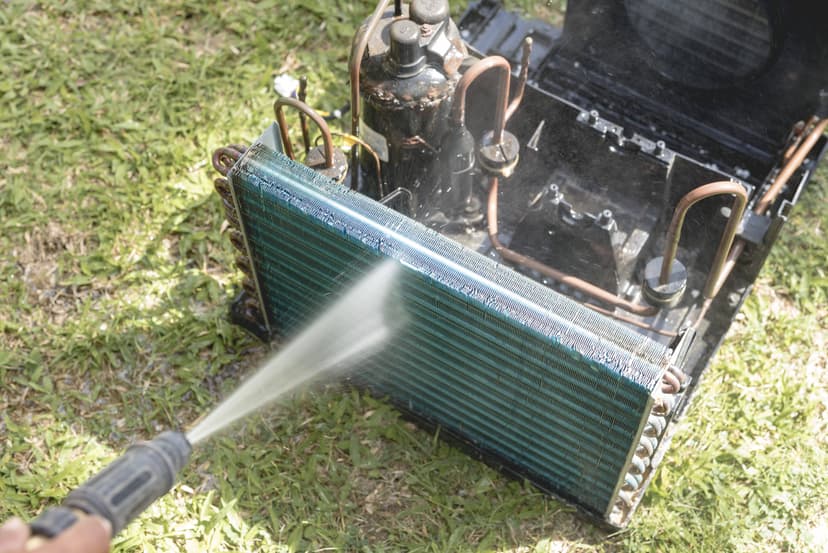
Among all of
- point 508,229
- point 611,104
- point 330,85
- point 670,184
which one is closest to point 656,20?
point 611,104

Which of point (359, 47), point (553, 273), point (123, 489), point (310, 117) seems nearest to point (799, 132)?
point (553, 273)

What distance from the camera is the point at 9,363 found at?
425 centimetres

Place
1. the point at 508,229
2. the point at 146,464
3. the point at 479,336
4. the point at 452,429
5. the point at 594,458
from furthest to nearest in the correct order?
the point at 508,229 < the point at 452,429 < the point at 594,458 < the point at 479,336 < the point at 146,464

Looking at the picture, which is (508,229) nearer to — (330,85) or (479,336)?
(479,336)

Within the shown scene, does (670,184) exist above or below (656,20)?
below

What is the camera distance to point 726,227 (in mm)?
3363

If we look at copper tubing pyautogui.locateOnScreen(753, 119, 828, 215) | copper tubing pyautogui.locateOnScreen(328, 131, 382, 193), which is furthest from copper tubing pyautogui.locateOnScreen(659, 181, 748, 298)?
copper tubing pyautogui.locateOnScreen(328, 131, 382, 193)

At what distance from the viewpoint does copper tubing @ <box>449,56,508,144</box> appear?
340 cm

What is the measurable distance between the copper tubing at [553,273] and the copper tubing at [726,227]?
0.77ft

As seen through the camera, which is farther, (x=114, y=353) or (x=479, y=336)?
(x=114, y=353)

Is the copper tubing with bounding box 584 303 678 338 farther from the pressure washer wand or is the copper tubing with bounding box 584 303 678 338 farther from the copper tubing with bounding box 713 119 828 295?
the pressure washer wand

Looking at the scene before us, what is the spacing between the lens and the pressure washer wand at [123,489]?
2.34m

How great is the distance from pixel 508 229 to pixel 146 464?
214 cm

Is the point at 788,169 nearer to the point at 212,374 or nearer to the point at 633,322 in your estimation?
the point at 633,322
